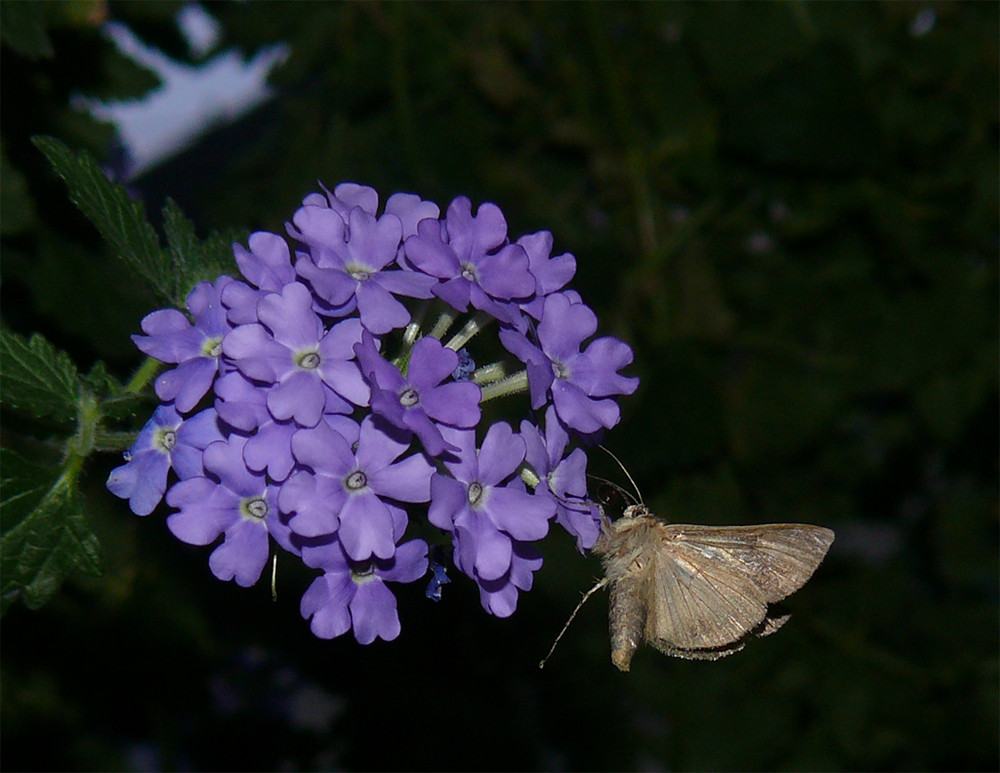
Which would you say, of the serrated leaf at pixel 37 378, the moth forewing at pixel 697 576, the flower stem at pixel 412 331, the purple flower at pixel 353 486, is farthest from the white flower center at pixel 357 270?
the moth forewing at pixel 697 576

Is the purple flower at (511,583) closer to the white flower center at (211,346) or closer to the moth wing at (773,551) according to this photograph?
the moth wing at (773,551)

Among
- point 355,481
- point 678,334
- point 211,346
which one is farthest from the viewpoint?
point 678,334

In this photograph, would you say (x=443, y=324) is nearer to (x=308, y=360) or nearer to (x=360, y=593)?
(x=308, y=360)

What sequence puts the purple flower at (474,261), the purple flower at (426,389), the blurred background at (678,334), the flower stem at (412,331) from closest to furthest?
the purple flower at (426,389) < the purple flower at (474,261) < the flower stem at (412,331) < the blurred background at (678,334)

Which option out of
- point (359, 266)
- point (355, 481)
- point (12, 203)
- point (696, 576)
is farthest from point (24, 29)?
point (696, 576)

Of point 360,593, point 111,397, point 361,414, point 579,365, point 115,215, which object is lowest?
point 360,593

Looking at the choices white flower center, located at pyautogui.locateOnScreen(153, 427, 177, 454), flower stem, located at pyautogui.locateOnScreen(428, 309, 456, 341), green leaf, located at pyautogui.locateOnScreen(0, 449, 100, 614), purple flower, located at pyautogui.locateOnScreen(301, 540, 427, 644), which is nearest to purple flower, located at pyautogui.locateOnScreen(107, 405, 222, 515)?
white flower center, located at pyautogui.locateOnScreen(153, 427, 177, 454)

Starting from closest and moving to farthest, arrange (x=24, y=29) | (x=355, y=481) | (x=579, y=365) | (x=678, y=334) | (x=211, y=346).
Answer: (x=355, y=481) → (x=211, y=346) → (x=579, y=365) → (x=24, y=29) → (x=678, y=334)
